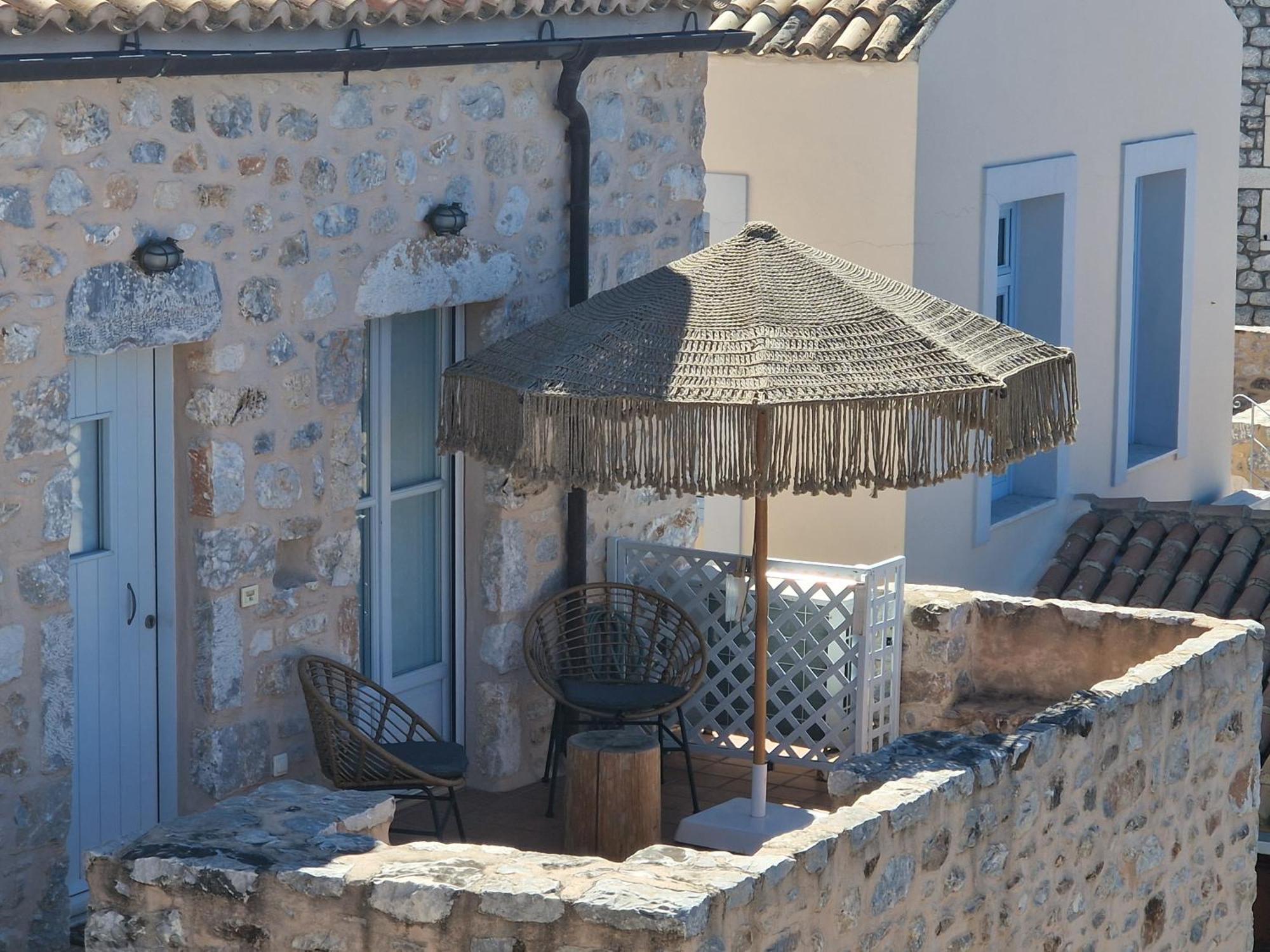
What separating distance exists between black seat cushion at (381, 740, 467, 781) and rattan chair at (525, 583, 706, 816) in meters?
0.82

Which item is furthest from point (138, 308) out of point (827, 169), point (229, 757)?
point (827, 169)

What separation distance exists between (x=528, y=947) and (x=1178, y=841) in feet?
12.1

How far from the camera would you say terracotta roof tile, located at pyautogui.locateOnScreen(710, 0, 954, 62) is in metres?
10.7

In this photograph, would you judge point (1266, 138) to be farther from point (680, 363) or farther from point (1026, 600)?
point (680, 363)

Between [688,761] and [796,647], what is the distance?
89 centimetres

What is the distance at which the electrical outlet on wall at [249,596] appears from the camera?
Result: 7.31 m

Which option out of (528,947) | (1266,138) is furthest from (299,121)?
(1266,138)

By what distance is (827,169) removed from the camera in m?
11.0

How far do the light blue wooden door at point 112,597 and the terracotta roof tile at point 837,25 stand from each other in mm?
4708

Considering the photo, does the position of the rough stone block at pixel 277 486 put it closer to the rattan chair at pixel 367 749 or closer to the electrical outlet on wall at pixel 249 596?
the electrical outlet on wall at pixel 249 596

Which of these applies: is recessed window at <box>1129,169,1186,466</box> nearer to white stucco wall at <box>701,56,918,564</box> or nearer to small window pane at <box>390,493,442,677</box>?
white stucco wall at <box>701,56,918,564</box>

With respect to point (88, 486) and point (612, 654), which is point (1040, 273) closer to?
point (612, 654)

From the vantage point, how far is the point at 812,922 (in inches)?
233

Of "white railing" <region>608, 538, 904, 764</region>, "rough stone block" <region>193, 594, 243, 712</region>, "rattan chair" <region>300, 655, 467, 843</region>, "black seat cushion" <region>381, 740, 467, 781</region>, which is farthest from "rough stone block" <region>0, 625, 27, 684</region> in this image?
"white railing" <region>608, 538, 904, 764</region>
